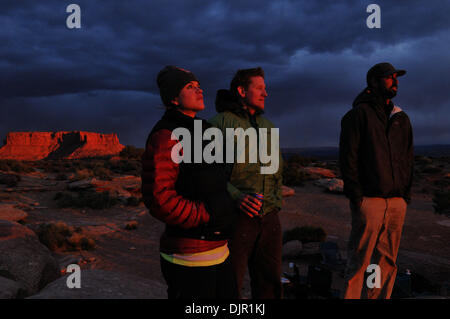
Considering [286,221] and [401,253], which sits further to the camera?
[286,221]

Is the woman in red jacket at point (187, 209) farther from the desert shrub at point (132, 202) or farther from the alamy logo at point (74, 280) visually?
the desert shrub at point (132, 202)

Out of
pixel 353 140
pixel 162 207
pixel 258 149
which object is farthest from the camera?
pixel 353 140

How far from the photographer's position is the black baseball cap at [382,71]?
279cm

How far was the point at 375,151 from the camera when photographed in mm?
2725

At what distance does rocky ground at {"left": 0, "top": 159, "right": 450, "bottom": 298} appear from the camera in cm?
398

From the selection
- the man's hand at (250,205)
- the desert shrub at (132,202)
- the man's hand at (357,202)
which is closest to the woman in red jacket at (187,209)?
the man's hand at (250,205)

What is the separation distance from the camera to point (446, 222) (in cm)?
997

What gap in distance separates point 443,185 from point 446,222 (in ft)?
34.1

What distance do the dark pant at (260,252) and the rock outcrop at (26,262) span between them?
332 centimetres

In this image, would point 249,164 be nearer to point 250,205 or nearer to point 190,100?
point 250,205

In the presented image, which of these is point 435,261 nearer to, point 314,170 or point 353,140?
point 353,140

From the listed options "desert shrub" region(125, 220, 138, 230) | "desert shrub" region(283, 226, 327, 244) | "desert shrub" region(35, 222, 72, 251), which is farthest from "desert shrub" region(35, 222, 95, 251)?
"desert shrub" region(283, 226, 327, 244)
